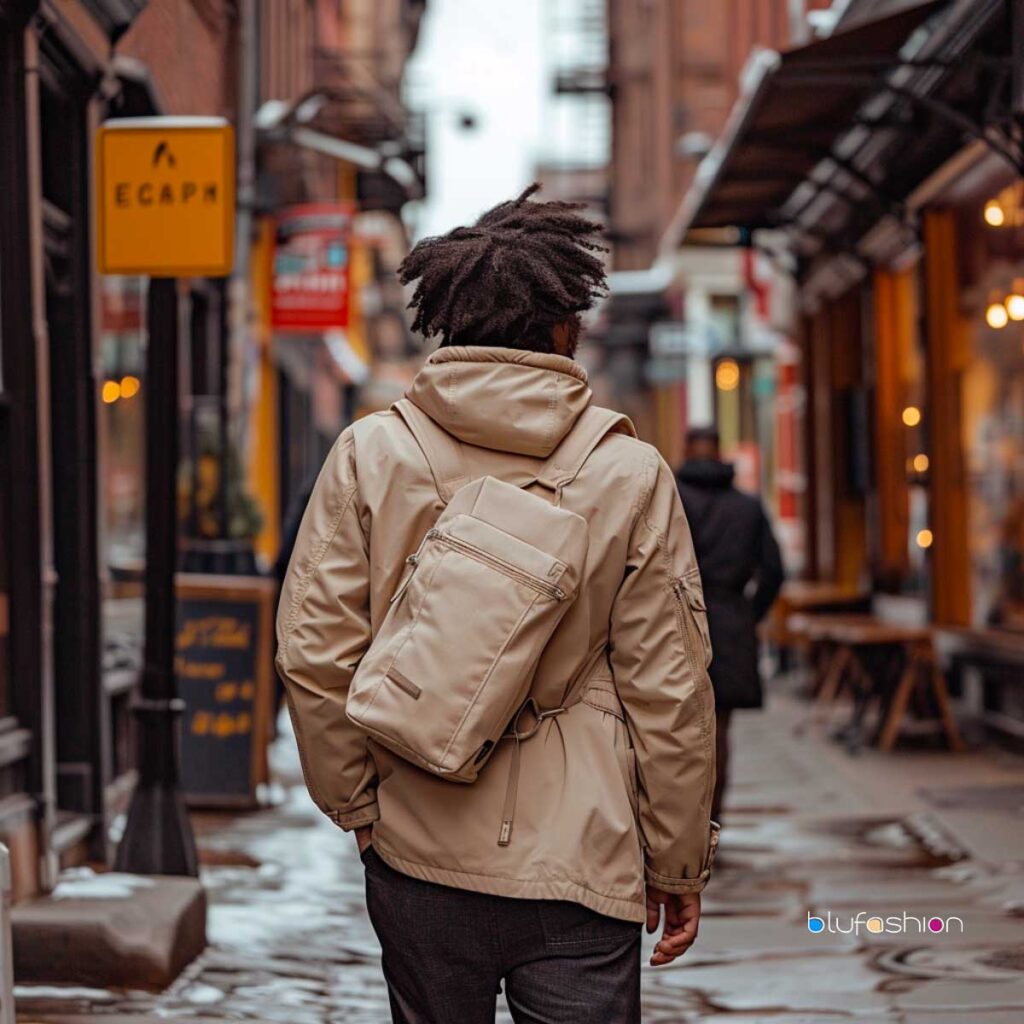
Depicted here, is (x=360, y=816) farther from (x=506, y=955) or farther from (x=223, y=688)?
(x=223, y=688)

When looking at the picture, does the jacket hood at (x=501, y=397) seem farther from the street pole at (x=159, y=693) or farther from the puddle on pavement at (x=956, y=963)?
the street pole at (x=159, y=693)

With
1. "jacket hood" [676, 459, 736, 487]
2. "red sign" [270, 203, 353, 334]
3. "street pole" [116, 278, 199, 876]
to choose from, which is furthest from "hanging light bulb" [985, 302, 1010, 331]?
"red sign" [270, 203, 353, 334]

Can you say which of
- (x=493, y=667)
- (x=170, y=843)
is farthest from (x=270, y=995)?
(x=493, y=667)

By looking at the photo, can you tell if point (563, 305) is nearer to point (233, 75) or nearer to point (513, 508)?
point (513, 508)

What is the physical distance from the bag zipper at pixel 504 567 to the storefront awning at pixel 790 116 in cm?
762

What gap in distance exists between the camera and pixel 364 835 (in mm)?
2943

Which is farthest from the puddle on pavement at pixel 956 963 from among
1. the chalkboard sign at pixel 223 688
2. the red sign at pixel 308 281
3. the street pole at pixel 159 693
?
the red sign at pixel 308 281

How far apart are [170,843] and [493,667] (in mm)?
4486

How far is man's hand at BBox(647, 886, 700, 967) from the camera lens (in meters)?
2.98

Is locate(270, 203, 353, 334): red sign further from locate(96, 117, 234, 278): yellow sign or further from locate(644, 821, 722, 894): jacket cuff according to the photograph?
locate(644, 821, 722, 894): jacket cuff

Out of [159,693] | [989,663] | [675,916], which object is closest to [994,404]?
[989,663]

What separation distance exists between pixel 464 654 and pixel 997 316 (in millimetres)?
9847

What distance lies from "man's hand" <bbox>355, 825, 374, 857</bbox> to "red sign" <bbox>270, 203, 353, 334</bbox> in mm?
14622

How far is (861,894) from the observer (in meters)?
7.32
